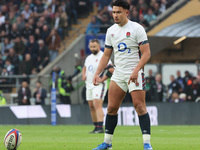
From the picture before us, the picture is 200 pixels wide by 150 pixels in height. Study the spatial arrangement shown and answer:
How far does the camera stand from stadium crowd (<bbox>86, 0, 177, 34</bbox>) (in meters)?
26.0

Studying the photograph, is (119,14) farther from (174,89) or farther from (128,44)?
(174,89)

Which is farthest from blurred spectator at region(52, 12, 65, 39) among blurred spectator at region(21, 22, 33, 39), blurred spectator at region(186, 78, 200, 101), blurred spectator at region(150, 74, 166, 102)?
blurred spectator at region(186, 78, 200, 101)

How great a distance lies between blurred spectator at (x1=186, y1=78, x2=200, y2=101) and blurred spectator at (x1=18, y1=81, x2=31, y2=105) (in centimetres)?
629

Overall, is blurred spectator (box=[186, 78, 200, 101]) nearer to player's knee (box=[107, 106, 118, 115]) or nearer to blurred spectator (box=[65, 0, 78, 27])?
blurred spectator (box=[65, 0, 78, 27])

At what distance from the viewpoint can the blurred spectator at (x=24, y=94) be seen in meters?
22.4

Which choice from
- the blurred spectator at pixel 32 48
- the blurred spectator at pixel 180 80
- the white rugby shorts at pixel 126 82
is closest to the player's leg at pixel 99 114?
the white rugby shorts at pixel 126 82

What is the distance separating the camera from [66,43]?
28.5 metres

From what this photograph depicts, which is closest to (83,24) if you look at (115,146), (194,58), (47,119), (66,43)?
(66,43)

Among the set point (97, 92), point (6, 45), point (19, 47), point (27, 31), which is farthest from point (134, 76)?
point (6, 45)

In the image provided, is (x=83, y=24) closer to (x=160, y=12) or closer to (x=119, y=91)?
(x=160, y=12)

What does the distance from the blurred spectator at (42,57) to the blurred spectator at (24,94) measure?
3.79 metres

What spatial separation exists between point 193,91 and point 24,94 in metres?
6.68

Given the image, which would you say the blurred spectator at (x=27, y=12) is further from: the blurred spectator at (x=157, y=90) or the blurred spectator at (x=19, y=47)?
the blurred spectator at (x=157, y=90)

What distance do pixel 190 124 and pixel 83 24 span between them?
1068 cm
